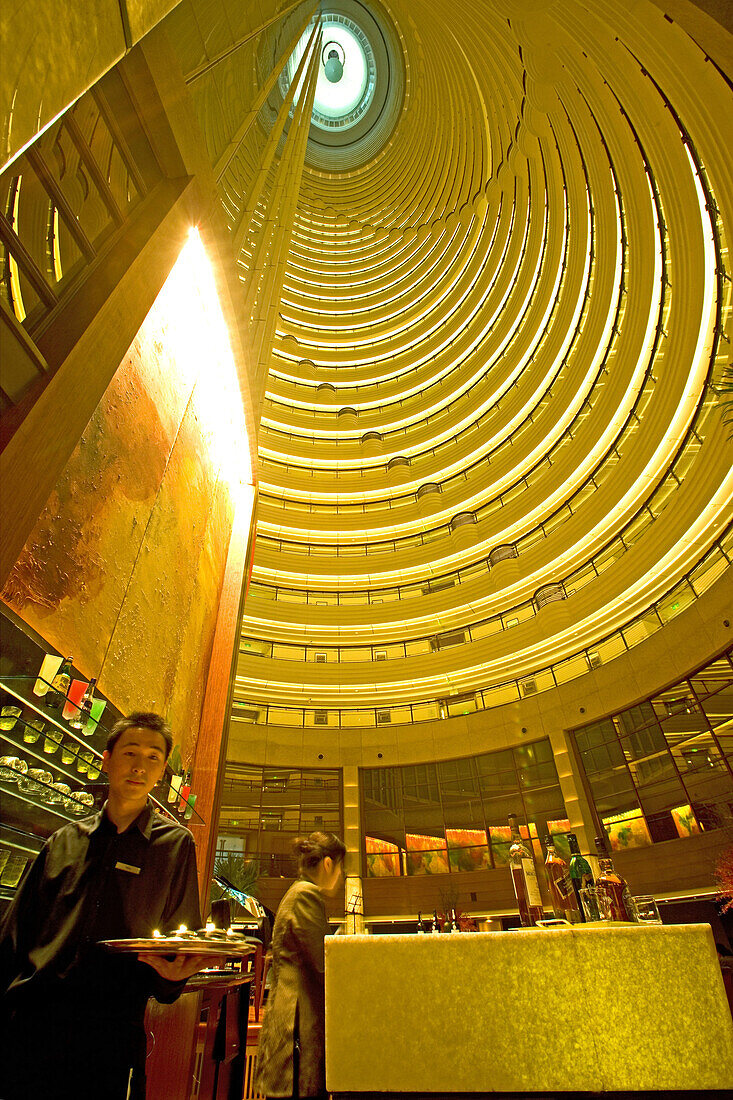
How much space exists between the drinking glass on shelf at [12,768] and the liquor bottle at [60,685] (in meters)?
0.30

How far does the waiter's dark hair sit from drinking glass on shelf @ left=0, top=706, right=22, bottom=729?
32.6 inches

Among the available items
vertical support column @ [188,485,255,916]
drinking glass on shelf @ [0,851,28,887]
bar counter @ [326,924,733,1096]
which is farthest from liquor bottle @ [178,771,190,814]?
bar counter @ [326,924,733,1096]

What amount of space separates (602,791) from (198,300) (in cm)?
1548

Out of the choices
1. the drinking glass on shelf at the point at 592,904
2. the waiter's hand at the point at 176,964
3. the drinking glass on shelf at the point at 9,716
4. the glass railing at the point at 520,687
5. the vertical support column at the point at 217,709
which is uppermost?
the glass railing at the point at 520,687

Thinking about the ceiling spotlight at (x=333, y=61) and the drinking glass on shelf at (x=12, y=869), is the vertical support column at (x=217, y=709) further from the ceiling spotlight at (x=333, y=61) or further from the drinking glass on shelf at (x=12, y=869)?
the ceiling spotlight at (x=333, y=61)

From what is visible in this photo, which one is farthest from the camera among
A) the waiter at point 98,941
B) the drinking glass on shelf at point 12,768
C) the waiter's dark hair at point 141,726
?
the drinking glass on shelf at point 12,768

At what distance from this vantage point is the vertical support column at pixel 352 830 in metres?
15.7

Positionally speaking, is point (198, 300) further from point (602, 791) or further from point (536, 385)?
point (536, 385)

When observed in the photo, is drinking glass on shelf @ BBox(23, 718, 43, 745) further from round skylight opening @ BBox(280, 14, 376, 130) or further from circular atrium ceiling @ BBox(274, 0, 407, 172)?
round skylight opening @ BBox(280, 14, 376, 130)

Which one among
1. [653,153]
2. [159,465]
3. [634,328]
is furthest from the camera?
[634,328]

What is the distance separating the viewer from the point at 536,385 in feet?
71.1

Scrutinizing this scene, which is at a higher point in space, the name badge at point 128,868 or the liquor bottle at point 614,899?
the name badge at point 128,868

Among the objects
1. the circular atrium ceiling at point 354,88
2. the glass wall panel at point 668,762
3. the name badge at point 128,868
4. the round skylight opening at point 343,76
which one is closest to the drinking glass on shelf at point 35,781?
the name badge at point 128,868

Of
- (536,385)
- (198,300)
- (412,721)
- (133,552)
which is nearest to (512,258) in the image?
(536,385)
